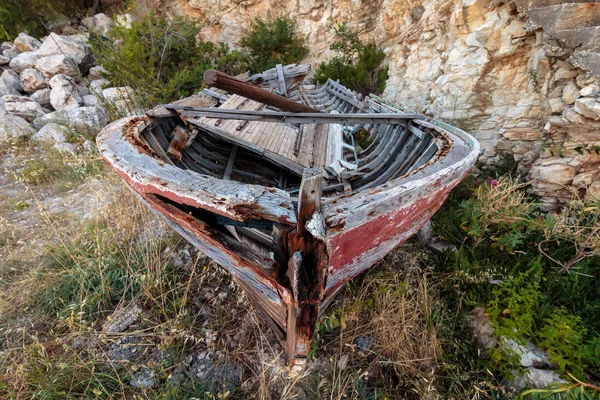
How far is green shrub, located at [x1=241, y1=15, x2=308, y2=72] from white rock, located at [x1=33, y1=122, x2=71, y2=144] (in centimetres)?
545

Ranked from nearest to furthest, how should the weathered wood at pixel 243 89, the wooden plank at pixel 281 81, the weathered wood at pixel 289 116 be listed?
the weathered wood at pixel 289 116, the weathered wood at pixel 243 89, the wooden plank at pixel 281 81

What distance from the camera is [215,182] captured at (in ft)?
4.14

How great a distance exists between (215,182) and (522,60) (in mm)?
4570

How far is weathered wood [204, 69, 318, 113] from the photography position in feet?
9.11

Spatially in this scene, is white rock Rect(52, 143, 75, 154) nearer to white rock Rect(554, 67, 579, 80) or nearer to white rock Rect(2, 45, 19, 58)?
white rock Rect(2, 45, 19, 58)

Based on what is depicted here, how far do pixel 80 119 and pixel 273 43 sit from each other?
6.05 metres

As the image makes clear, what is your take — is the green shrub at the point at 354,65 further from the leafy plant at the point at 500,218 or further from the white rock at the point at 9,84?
the white rock at the point at 9,84

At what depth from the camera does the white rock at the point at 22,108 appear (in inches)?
228

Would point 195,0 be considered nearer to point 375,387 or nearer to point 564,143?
point 564,143

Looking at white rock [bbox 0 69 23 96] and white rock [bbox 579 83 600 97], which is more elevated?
white rock [bbox 579 83 600 97]

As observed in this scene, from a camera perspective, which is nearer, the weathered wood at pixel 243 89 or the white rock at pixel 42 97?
the weathered wood at pixel 243 89

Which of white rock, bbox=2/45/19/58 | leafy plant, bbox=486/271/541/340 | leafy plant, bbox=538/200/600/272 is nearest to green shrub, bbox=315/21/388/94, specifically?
leafy plant, bbox=538/200/600/272

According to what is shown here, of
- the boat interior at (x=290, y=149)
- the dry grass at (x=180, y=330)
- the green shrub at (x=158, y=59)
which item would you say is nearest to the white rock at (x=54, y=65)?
the green shrub at (x=158, y=59)

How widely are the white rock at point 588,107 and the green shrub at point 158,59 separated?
6.36 m
